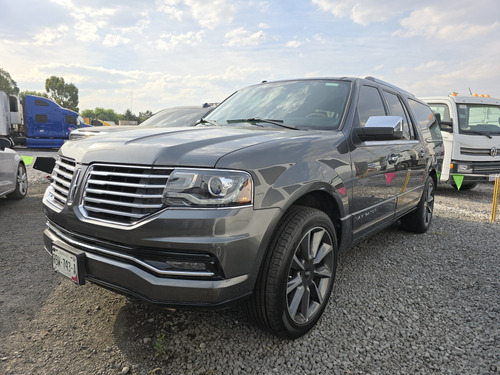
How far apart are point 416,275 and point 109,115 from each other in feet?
462

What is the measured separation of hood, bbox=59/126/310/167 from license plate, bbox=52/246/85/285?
1.84 ft

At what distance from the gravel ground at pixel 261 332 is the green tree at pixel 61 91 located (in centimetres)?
8411

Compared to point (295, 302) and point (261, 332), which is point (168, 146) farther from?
point (261, 332)

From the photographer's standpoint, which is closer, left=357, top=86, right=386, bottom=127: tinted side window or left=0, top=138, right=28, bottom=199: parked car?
left=357, top=86, right=386, bottom=127: tinted side window

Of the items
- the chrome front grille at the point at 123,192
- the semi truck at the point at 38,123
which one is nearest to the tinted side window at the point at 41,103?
the semi truck at the point at 38,123

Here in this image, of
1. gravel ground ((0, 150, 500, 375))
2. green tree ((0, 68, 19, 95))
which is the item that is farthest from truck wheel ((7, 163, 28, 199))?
green tree ((0, 68, 19, 95))

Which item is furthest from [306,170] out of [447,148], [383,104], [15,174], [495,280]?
[447,148]

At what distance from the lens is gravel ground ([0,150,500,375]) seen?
2.08 metres

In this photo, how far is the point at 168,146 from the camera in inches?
79.0

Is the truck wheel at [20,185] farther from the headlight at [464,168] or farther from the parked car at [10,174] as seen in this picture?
the headlight at [464,168]

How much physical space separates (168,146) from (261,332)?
4.43ft

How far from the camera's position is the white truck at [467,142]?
26.2 feet

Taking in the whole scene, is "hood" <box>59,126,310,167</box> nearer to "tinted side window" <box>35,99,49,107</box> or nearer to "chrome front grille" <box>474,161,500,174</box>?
"chrome front grille" <box>474,161,500,174</box>

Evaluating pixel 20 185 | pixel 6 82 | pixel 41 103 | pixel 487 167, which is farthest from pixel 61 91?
pixel 487 167
